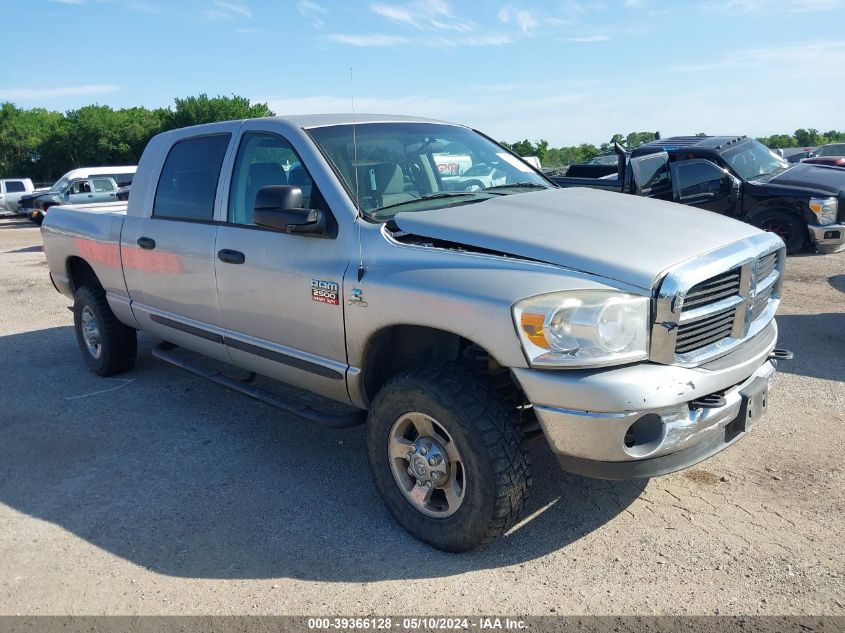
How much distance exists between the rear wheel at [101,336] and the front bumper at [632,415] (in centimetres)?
419

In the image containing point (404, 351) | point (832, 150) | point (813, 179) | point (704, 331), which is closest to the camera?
point (704, 331)

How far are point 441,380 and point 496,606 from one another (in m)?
0.95

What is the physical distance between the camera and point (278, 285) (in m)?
3.89

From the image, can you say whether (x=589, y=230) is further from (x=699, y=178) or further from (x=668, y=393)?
(x=699, y=178)

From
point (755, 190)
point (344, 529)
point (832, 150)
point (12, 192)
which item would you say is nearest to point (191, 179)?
point (344, 529)

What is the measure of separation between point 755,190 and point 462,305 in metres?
8.75

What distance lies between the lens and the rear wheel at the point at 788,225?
33.6 feet

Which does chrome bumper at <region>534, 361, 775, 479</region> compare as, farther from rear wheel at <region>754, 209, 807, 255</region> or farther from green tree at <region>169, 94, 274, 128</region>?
green tree at <region>169, 94, 274, 128</region>

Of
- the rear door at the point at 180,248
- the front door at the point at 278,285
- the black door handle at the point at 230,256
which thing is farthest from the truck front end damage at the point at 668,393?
the rear door at the point at 180,248

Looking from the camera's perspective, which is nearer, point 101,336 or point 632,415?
point 632,415

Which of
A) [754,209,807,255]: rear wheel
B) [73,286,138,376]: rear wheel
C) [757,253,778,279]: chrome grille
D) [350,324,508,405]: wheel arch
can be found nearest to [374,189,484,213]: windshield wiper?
[350,324,508,405]: wheel arch

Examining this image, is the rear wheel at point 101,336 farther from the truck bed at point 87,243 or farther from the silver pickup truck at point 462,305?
the silver pickup truck at point 462,305

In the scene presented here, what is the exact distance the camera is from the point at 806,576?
298cm

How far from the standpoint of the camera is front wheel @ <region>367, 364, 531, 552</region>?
3.00 metres
